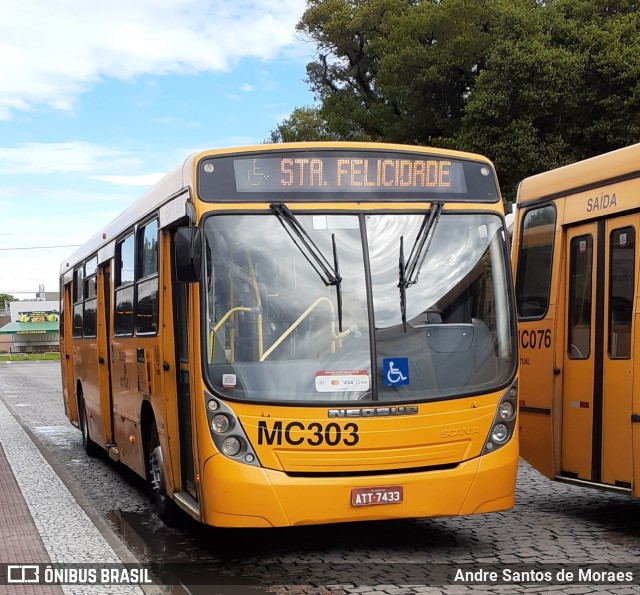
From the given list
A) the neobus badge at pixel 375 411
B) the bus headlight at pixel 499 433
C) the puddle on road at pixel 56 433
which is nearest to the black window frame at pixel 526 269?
the bus headlight at pixel 499 433

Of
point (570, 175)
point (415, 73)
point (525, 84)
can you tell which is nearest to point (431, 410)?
point (570, 175)

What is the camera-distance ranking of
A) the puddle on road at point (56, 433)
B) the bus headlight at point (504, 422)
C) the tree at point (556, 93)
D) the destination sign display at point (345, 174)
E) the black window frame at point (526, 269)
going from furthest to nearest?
the tree at point (556, 93) → the puddle on road at point (56, 433) → the black window frame at point (526, 269) → the destination sign display at point (345, 174) → the bus headlight at point (504, 422)

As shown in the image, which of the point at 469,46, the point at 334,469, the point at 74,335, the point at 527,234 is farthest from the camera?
the point at 469,46

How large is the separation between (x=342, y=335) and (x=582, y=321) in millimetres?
2449

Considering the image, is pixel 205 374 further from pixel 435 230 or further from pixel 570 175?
pixel 570 175

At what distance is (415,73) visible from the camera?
113 ft

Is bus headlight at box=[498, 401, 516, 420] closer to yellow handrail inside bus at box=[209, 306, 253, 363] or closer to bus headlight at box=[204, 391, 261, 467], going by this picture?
bus headlight at box=[204, 391, 261, 467]

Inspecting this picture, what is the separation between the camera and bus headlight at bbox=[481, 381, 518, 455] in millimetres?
7445

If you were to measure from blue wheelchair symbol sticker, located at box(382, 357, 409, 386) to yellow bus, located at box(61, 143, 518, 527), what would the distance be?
0.01 metres

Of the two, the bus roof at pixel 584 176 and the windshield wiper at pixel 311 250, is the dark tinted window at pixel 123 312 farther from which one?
the bus roof at pixel 584 176

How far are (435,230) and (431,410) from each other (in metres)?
1.31

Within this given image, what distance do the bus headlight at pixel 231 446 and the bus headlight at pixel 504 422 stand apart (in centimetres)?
172

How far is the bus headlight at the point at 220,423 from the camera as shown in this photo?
710cm

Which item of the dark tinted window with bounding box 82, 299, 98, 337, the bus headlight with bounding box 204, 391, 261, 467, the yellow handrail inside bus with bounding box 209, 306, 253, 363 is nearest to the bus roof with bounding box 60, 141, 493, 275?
the yellow handrail inside bus with bounding box 209, 306, 253, 363
